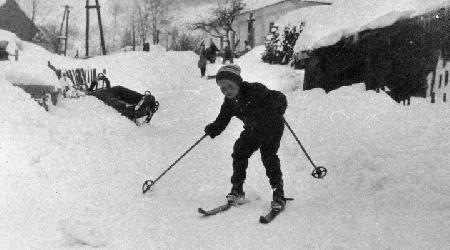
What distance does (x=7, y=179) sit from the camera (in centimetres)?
516

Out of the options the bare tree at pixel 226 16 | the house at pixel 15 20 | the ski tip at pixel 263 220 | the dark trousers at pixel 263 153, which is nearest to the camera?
the ski tip at pixel 263 220

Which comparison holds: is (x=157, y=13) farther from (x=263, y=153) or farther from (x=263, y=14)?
(x=263, y=153)

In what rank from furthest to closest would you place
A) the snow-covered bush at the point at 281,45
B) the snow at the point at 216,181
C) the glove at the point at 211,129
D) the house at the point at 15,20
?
the house at the point at 15,20 → the snow-covered bush at the point at 281,45 → the glove at the point at 211,129 → the snow at the point at 216,181

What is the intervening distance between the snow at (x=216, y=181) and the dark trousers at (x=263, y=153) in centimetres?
34

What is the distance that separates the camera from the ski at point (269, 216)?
13.9ft

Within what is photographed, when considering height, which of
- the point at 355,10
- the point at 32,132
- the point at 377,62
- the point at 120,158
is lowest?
the point at 120,158

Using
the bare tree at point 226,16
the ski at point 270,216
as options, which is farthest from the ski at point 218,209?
the bare tree at point 226,16

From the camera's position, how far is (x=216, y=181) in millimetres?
6203

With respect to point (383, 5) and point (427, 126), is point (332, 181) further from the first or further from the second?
point (383, 5)

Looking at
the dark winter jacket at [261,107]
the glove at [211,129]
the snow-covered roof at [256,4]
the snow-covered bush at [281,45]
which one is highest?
the snow-covered roof at [256,4]

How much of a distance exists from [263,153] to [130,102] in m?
7.40

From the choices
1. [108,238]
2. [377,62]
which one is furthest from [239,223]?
[377,62]

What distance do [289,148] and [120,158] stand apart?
2.92 m

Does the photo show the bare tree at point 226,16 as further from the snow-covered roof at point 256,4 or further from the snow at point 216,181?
the snow at point 216,181
